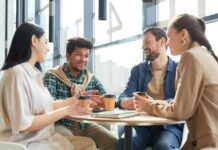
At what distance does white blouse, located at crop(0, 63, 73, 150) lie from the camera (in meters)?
1.73

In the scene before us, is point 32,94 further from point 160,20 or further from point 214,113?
point 160,20

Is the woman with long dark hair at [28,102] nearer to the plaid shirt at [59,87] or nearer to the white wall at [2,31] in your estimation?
the plaid shirt at [59,87]

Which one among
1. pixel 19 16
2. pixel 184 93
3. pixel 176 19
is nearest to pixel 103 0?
pixel 176 19

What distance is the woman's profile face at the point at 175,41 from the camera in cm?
188

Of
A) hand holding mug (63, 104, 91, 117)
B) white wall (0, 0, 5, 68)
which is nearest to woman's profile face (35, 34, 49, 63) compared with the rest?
hand holding mug (63, 104, 91, 117)

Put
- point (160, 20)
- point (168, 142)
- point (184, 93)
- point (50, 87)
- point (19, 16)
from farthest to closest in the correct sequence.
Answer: point (19, 16)
point (160, 20)
point (50, 87)
point (168, 142)
point (184, 93)

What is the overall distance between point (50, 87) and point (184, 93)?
134 centimetres

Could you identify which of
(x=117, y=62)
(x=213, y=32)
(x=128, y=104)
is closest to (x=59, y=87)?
(x=128, y=104)

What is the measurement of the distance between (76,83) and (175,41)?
113 centimetres

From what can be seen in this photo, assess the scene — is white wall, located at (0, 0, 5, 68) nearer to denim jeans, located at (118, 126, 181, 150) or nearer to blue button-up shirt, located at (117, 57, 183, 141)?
blue button-up shirt, located at (117, 57, 183, 141)

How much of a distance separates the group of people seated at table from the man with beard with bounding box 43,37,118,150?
11 mm

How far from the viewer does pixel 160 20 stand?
299 cm

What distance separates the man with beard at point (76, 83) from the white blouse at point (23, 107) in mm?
620

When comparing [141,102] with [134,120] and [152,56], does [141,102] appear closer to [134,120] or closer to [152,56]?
[134,120]
